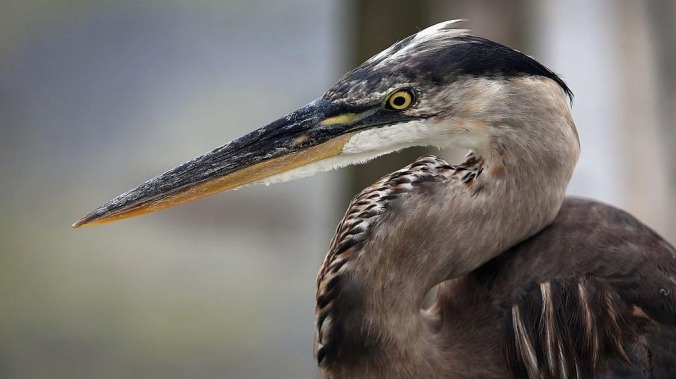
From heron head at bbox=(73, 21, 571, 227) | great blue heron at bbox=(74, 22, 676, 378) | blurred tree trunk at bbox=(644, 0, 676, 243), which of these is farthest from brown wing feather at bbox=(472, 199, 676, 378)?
blurred tree trunk at bbox=(644, 0, 676, 243)

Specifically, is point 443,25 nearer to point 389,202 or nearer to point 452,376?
point 389,202

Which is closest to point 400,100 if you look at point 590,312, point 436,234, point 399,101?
point 399,101

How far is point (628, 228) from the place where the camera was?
192cm

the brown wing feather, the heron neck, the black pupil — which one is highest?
the black pupil

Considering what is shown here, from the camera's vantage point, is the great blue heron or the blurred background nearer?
the great blue heron

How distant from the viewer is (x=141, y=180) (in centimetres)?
430

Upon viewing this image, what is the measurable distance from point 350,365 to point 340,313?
0.11m

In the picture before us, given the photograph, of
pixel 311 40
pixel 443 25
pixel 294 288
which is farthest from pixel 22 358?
pixel 443 25

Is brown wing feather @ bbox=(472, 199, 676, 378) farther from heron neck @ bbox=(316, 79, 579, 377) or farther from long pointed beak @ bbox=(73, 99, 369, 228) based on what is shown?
long pointed beak @ bbox=(73, 99, 369, 228)

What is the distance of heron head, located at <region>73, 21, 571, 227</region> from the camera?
171cm

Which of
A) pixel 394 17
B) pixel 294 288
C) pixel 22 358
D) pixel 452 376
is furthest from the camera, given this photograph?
pixel 294 288

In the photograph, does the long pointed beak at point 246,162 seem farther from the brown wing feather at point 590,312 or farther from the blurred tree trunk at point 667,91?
the blurred tree trunk at point 667,91

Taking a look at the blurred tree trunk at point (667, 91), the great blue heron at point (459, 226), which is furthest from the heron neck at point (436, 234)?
the blurred tree trunk at point (667, 91)

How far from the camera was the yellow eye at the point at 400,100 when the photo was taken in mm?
1700
